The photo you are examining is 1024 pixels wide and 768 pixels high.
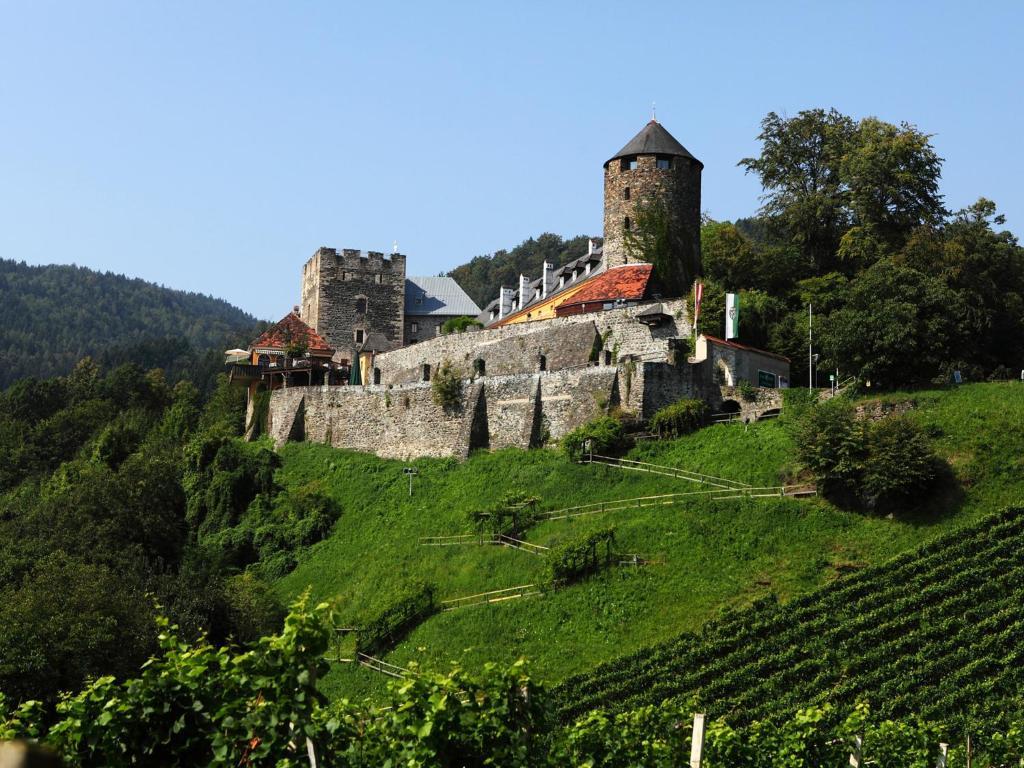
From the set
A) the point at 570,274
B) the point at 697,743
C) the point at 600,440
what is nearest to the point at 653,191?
the point at 570,274

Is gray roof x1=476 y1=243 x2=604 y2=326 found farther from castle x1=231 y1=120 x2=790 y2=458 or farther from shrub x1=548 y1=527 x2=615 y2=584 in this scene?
shrub x1=548 y1=527 x2=615 y2=584

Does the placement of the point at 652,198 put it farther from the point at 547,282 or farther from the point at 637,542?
the point at 637,542

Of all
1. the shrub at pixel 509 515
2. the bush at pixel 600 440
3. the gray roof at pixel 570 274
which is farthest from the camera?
the gray roof at pixel 570 274

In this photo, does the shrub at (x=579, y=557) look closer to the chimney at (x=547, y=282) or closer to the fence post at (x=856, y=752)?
the fence post at (x=856, y=752)

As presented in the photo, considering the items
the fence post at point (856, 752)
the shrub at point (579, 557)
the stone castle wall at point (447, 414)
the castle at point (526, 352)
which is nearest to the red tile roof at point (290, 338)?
the castle at point (526, 352)

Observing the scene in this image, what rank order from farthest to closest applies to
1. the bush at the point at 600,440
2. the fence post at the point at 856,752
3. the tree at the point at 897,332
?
the bush at the point at 600,440 < the tree at the point at 897,332 < the fence post at the point at 856,752

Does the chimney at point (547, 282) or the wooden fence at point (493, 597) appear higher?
the chimney at point (547, 282)

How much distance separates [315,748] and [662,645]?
19867 millimetres

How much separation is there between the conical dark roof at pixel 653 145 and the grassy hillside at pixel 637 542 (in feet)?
50.0

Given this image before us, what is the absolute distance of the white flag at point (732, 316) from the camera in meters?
45.9

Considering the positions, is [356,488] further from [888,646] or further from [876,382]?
[888,646]

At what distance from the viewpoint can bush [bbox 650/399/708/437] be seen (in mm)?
42531

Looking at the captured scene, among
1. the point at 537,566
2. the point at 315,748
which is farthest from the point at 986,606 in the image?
the point at 315,748

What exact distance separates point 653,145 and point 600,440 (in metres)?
16.7
